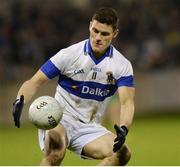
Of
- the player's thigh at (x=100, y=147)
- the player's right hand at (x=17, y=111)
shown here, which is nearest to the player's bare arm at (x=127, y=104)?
the player's thigh at (x=100, y=147)

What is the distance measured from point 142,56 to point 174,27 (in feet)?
5.98

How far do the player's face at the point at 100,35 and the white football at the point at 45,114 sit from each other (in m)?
0.87

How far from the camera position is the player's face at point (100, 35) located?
9.47 meters


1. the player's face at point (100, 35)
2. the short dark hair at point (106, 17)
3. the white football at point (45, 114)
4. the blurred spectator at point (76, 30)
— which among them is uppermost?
the short dark hair at point (106, 17)

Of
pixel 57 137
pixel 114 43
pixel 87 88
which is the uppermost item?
pixel 87 88

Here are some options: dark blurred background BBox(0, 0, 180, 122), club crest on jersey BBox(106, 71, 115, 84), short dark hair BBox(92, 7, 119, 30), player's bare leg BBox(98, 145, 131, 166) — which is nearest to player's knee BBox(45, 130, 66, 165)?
player's bare leg BBox(98, 145, 131, 166)

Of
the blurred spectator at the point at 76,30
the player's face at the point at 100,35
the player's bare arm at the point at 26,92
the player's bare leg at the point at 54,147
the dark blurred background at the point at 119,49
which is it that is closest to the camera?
the player's bare arm at the point at 26,92

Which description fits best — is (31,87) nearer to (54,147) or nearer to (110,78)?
(54,147)

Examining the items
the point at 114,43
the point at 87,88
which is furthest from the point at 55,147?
the point at 114,43

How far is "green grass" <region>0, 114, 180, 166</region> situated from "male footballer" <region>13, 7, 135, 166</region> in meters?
4.04

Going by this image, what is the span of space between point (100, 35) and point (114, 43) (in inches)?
437

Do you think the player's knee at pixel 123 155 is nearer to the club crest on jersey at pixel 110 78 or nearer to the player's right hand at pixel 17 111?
the club crest on jersey at pixel 110 78

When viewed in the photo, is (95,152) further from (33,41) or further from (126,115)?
(33,41)

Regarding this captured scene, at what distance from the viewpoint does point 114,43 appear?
20.5m
